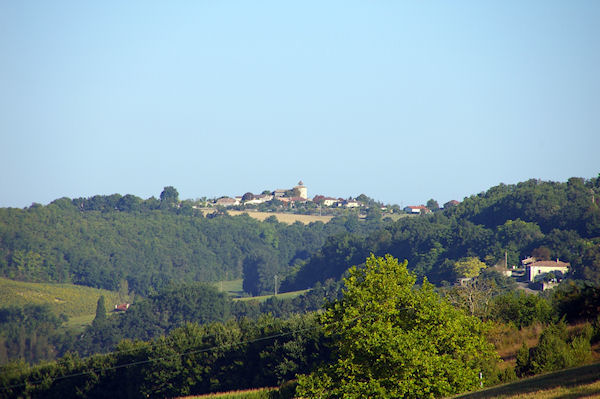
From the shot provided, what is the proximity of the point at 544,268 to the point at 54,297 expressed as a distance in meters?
112

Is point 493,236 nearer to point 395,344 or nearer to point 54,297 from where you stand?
point 54,297

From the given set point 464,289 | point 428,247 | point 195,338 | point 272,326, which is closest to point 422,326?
point 464,289

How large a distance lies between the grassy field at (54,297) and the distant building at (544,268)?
319ft

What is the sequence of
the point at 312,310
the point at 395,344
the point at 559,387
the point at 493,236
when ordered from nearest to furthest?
the point at 559,387 → the point at 395,344 → the point at 312,310 → the point at 493,236

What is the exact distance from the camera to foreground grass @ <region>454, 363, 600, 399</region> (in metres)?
22.1

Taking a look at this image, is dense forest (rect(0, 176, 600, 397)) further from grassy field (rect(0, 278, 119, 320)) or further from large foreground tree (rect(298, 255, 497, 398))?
grassy field (rect(0, 278, 119, 320))

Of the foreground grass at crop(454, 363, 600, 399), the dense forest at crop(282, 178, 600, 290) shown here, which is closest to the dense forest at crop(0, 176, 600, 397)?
the dense forest at crop(282, 178, 600, 290)

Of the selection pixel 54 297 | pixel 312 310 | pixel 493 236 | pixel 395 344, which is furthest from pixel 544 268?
pixel 395 344

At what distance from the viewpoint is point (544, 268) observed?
451 ft

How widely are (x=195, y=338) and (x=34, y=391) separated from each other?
46.9 feet

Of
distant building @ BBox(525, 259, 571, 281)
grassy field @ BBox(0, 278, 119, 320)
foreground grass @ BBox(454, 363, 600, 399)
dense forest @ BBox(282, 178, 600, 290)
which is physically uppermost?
dense forest @ BBox(282, 178, 600, 290)

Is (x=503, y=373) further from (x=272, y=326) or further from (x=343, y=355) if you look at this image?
(x=272, y=326)

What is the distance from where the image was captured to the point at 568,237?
486ft

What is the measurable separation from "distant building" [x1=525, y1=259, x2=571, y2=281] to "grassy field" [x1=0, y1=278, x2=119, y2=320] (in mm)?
97310
